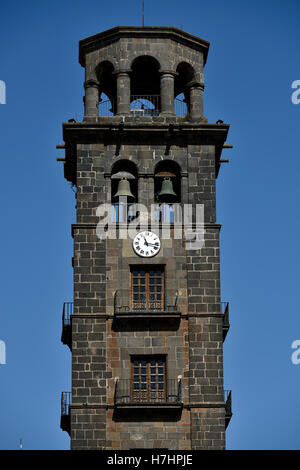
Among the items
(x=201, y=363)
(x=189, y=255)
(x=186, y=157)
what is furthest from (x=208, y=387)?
(x=186, y=157)

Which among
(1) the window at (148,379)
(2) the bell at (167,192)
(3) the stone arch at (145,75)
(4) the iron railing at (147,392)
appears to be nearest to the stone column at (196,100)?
(3) the stone arch at (145,75)

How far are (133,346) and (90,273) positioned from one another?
184 inches

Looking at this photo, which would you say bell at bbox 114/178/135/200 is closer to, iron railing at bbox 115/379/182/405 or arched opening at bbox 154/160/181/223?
arched opening at bbox 154/160/181/223

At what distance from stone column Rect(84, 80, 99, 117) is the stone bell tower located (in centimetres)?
8

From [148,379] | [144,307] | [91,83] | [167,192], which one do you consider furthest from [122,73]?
[148,379]

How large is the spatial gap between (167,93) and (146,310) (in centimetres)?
1283

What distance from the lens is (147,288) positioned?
92.2m

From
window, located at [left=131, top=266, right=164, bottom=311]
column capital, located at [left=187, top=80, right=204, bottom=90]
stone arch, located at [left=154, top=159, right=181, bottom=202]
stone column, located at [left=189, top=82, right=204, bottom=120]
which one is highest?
column capital, located at [left=187, top=80, right=204, bottom=90]

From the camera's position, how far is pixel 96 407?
8944cm

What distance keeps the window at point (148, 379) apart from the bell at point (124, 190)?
9.08m

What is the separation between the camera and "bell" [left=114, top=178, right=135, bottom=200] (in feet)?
307

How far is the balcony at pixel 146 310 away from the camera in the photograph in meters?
90.9

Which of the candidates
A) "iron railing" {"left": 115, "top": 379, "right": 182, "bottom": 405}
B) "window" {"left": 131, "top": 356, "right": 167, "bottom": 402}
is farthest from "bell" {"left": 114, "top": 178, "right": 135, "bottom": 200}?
"iron railing" {"left": 115, "top": 379, "right": 182, "bottom": 405}

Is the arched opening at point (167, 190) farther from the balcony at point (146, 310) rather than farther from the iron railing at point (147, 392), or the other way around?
the iron railing at point (147, 392)
